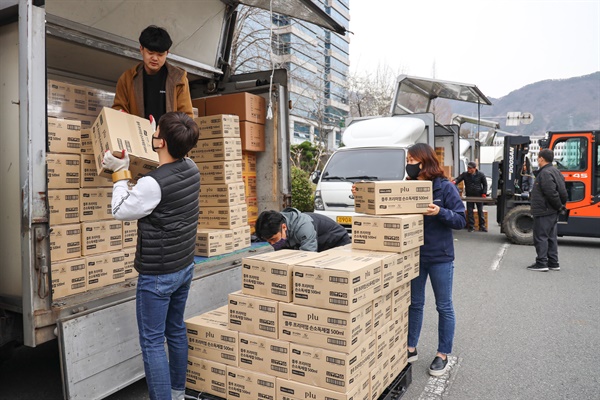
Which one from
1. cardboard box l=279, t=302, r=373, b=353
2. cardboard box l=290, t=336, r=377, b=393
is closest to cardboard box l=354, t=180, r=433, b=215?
cardboard box l=279, t=302, r=373, b=353

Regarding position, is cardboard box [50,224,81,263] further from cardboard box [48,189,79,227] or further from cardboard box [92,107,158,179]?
cardboard box [92,107,158,179]

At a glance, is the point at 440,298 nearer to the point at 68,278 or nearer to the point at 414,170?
the point at 414,170

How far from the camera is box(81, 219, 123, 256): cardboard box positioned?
127 inches

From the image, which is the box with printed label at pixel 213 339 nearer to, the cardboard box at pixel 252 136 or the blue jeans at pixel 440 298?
the blue jeans at pixel 440 298

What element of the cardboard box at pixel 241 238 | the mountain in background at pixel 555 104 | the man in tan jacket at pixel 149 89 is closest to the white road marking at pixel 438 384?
the cardboard box at pixel 241 238

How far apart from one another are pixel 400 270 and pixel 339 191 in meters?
5.91

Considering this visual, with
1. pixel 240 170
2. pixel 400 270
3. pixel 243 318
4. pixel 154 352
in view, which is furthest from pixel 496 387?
pixel 240 170

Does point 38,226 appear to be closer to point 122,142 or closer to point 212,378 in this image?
point 122,142

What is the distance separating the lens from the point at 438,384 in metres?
3.84

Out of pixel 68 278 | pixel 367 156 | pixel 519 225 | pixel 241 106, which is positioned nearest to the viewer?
pixel 68 278

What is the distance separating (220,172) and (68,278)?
79.4 inches

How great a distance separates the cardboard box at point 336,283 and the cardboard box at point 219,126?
2.44 m

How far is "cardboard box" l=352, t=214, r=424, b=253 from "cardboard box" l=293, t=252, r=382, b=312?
50cm

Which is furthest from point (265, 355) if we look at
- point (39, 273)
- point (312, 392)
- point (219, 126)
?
point (219, 126)
